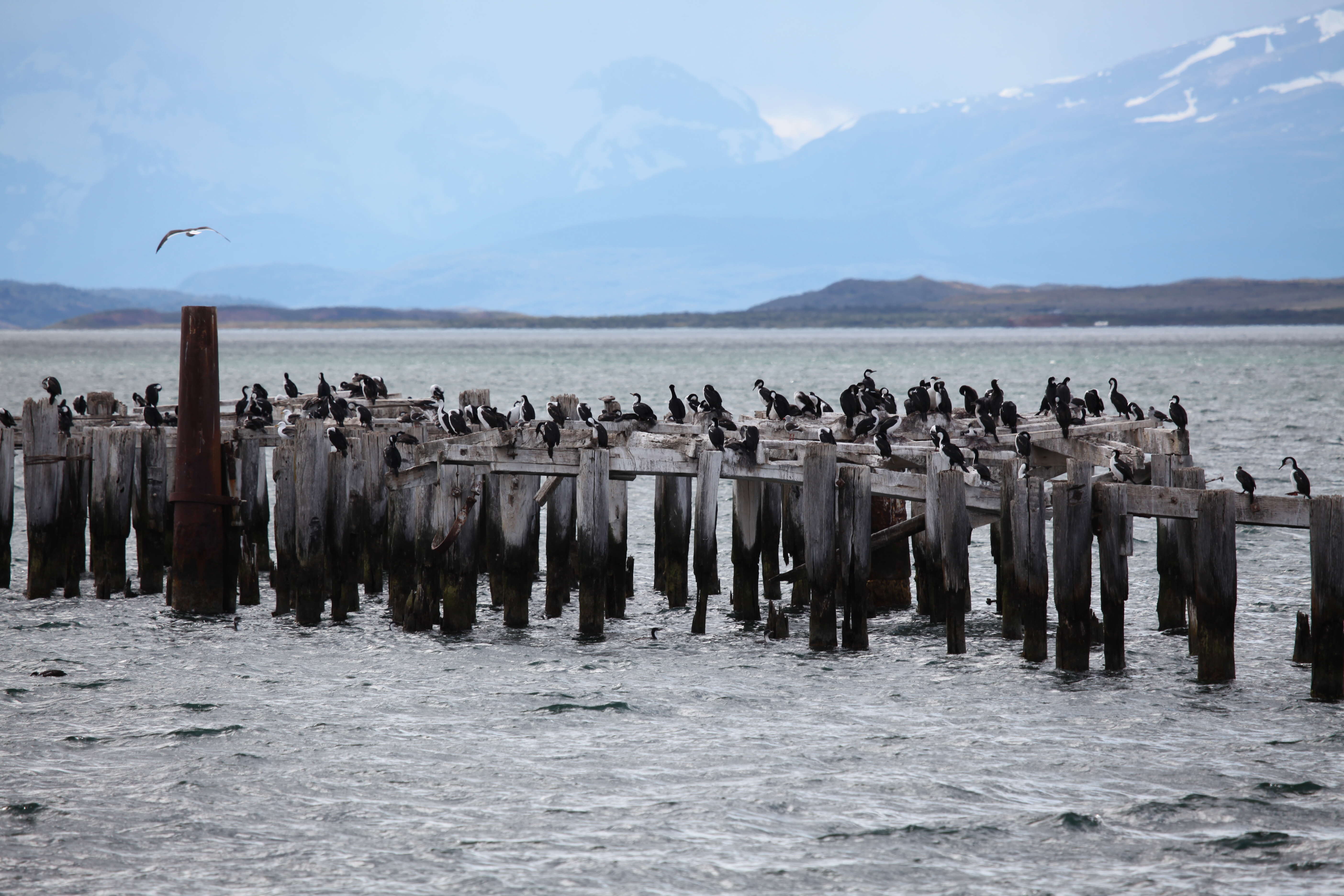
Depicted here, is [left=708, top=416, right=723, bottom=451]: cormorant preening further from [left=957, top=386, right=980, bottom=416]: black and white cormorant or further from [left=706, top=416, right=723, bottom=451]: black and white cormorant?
[left=957, top=386, right=980, bottom=416]: black and white cormorant

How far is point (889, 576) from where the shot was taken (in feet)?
61.0

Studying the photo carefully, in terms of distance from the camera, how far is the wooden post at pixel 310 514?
54.5ft

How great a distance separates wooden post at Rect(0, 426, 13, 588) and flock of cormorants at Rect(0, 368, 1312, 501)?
736 mm

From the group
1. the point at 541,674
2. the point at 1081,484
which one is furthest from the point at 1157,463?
the point at 541,674

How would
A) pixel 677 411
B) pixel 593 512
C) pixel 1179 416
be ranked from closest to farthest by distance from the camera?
pixel 593 512 → pixel 1179 416 → pixel 677 411

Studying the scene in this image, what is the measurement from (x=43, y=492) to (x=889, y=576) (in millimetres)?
11962

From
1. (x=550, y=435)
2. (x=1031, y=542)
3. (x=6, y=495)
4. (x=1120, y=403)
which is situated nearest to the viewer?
(x=1031, y=542)

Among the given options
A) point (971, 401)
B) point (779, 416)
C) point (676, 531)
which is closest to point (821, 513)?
point (676, 531)

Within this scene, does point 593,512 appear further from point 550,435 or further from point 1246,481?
point 1246,481

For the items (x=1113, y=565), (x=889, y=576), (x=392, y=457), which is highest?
(x=392, y=457)

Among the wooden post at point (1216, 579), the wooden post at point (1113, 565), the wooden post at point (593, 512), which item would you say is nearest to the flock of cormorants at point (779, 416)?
the wooden post at point (593, 512)

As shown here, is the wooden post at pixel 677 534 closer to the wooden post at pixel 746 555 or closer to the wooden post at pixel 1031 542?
the wooden post at pixel 746 555

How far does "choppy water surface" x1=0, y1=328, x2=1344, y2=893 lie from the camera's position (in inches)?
396

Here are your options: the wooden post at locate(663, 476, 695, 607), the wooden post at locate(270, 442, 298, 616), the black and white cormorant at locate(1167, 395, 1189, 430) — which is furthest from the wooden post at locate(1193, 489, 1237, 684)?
the wooden post at locate(270, 442, 298, 616)
